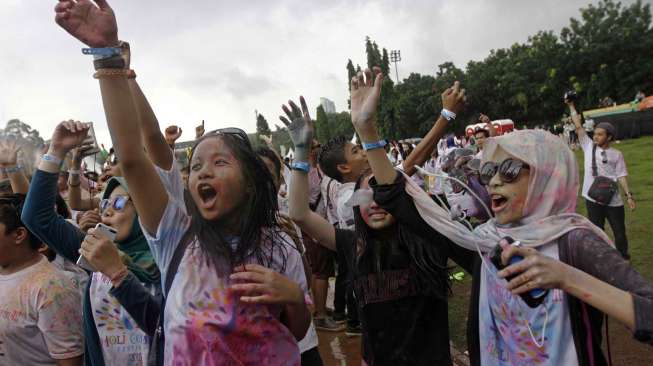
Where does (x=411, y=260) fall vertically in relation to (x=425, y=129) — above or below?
below

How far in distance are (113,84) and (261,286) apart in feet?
2.75

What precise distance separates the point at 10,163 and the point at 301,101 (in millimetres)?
2156

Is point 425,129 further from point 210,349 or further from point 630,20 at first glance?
point 210,349

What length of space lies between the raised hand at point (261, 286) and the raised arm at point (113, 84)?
460 millimetres

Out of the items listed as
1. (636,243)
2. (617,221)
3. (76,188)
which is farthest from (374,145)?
(636,243)

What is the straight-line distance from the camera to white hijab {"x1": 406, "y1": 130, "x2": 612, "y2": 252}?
1979 millimetres

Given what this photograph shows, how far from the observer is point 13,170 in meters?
3.37

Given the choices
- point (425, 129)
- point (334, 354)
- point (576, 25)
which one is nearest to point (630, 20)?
point (576, 25)

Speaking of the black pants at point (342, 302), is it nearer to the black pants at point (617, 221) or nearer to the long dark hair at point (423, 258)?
the long dark hair at point (423, 258)

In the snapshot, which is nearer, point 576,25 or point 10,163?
point 10,163

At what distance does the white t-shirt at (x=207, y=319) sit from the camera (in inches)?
66.1

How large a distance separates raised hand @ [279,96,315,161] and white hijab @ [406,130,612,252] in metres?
1.06

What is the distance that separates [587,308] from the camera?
193 cm

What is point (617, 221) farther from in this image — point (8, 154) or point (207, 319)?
point (8, 154)
